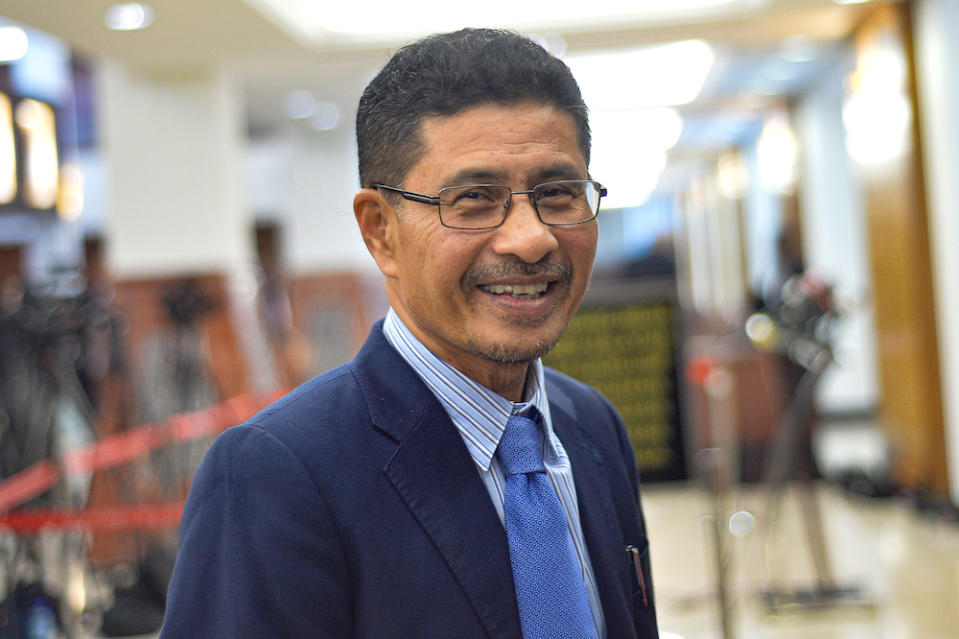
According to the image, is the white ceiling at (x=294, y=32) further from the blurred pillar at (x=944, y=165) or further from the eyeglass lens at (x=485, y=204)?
the eyeglass lens at (x=485, y=204)

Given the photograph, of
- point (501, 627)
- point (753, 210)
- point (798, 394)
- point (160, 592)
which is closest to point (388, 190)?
point (501, 627)

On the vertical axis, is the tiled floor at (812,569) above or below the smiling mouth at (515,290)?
below

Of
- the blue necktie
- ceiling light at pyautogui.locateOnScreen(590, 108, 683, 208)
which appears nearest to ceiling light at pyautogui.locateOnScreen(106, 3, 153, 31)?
ceiling light at pyautogui.locateOnScreen(590, 108, 683, 208)

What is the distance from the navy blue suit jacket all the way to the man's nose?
20 centimetres

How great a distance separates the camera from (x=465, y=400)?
1178 millimetres

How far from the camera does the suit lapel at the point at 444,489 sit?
1046 millimetres

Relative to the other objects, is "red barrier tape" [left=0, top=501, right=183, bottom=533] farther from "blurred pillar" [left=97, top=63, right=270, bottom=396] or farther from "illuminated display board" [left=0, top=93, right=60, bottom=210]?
"illuminated display board" [left=0, top=93, right=60, bottom=210]

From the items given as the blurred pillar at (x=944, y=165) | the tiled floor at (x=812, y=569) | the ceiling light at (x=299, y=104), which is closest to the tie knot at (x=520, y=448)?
the tiled floor at (x=812, y=569)

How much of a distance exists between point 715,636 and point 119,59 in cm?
566

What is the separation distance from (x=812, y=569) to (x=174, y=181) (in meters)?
5.33

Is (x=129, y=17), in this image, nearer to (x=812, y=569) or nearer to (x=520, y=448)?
(x=812, y=569)

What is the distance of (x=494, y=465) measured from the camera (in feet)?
3.84

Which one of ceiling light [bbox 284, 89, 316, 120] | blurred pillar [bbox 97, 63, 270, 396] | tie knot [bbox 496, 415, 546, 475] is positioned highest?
ceiling light [bbox 284, 89, 316, 120]

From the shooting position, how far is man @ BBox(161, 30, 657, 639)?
0.99 m
